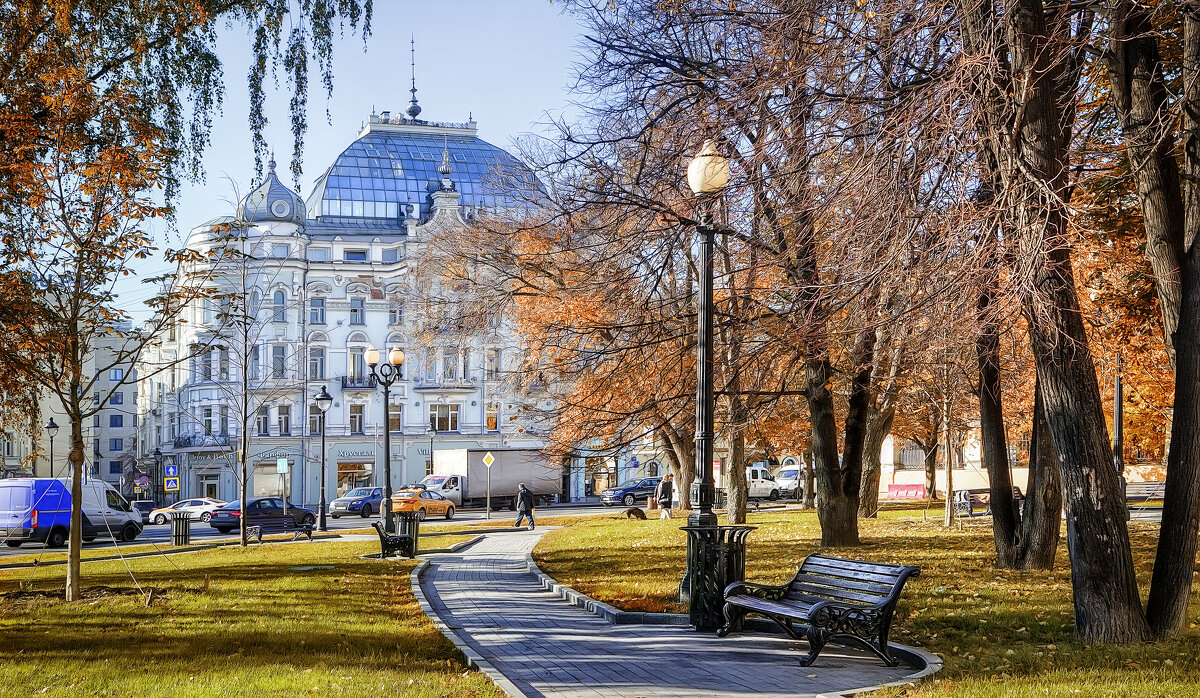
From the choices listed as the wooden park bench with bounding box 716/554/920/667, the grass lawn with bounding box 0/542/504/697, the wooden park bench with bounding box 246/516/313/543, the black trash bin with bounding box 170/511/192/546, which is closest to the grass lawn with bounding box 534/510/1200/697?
the wooden park bench with bounding box 716/554/920/667

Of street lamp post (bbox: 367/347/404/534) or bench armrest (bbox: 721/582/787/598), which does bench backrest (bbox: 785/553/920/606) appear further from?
street lamp post (bbox: 367/347/404/534)

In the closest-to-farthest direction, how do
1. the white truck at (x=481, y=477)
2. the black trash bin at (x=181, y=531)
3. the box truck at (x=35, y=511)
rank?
the black trash bin at (x=181, y=531) → the box truck at (x=35, y=511) → the white truck at (x=481, y=477)

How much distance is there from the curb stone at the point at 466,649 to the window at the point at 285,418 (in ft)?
183

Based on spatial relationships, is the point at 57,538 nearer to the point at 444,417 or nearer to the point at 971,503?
the point at 971,503

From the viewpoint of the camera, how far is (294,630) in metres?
10.9

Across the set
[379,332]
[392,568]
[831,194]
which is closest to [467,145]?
[379,332]

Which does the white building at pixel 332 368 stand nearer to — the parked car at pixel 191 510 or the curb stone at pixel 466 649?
the parked car at pixel 191 510

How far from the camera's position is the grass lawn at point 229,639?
808 cm

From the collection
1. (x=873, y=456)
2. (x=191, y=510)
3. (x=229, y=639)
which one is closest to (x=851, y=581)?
(x=229, y=639)

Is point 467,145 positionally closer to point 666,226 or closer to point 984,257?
point 666,226

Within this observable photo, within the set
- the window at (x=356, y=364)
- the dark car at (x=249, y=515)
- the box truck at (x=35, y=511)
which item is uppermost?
the window at (x=356, y=364)

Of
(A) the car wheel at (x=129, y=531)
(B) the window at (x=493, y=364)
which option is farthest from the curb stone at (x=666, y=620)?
(A) the car wheel at (x=129, y=531)

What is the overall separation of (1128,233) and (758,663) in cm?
1038

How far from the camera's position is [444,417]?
73500mm
